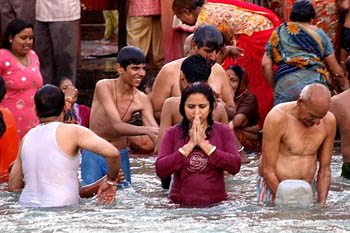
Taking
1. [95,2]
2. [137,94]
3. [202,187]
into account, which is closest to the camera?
[202,187]

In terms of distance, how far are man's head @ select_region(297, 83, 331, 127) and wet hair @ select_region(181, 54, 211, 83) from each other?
0.96 meters

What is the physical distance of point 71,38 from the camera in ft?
47.1

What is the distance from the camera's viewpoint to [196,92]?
10.3m

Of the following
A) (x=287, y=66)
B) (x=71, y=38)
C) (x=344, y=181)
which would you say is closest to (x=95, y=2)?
(x=71, y=38)

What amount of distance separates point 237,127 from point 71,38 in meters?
1.97

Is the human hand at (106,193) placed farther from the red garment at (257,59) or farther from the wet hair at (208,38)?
the red garment at (257,59)

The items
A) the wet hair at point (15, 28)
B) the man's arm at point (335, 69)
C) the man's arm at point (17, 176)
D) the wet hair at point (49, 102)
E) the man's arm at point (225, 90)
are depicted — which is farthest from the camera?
the man's arm at point (335, 69)

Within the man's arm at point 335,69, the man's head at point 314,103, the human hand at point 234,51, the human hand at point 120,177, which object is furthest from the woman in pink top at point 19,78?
the man's head at point 314,103

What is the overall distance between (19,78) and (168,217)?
3271mm

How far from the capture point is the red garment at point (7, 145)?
39.3 feet

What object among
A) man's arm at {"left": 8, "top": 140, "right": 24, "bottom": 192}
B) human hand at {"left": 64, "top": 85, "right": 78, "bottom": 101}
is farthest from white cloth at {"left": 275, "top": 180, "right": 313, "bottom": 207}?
human hand at {"left": 64, "top": 85, "right": 78, "bottom": 101}

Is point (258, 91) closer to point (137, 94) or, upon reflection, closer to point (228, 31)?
point (228, 31)

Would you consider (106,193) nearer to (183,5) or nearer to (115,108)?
(115,108)

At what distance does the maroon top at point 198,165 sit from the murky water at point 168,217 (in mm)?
122
